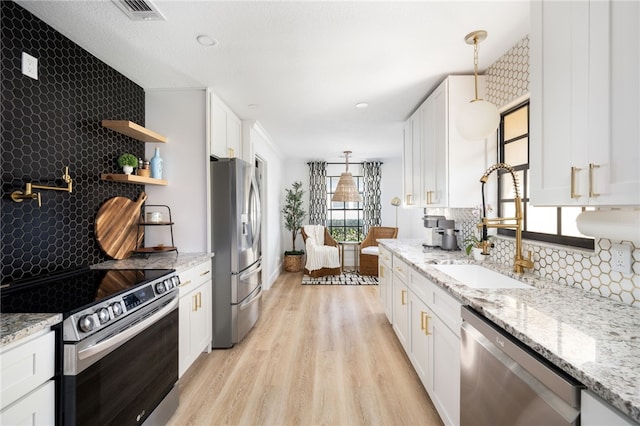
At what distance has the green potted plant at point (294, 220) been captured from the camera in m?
6.09

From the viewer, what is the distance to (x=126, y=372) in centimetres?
144

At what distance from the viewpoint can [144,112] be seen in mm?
2887

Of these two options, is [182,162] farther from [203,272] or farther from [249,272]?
[249,272]

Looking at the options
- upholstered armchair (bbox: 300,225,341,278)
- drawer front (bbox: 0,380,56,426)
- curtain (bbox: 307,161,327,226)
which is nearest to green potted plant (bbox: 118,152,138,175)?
drawer front (bbox: 0,380,56,426)

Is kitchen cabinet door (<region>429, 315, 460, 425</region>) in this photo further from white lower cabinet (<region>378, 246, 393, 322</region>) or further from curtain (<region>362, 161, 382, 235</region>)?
curtain (<region>362, 161, 382, 235</region>)

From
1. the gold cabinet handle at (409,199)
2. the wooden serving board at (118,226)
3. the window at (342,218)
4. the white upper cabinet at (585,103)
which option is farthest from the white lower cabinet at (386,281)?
the window at (342,218)

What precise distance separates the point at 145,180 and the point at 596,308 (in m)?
2.99

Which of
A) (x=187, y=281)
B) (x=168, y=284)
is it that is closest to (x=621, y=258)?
(x=168, y=284)

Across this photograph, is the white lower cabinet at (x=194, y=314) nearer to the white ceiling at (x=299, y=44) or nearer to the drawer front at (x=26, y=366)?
the drawer front at (x=26, y=366)

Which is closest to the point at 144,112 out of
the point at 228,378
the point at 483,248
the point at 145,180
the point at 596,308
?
the point at 145,180

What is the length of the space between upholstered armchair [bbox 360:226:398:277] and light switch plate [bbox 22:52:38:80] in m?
4.98

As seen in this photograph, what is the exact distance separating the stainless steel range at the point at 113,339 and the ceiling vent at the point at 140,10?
1.54 metres

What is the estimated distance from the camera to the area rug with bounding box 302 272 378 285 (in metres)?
5.26

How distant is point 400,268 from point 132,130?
2557 mm
